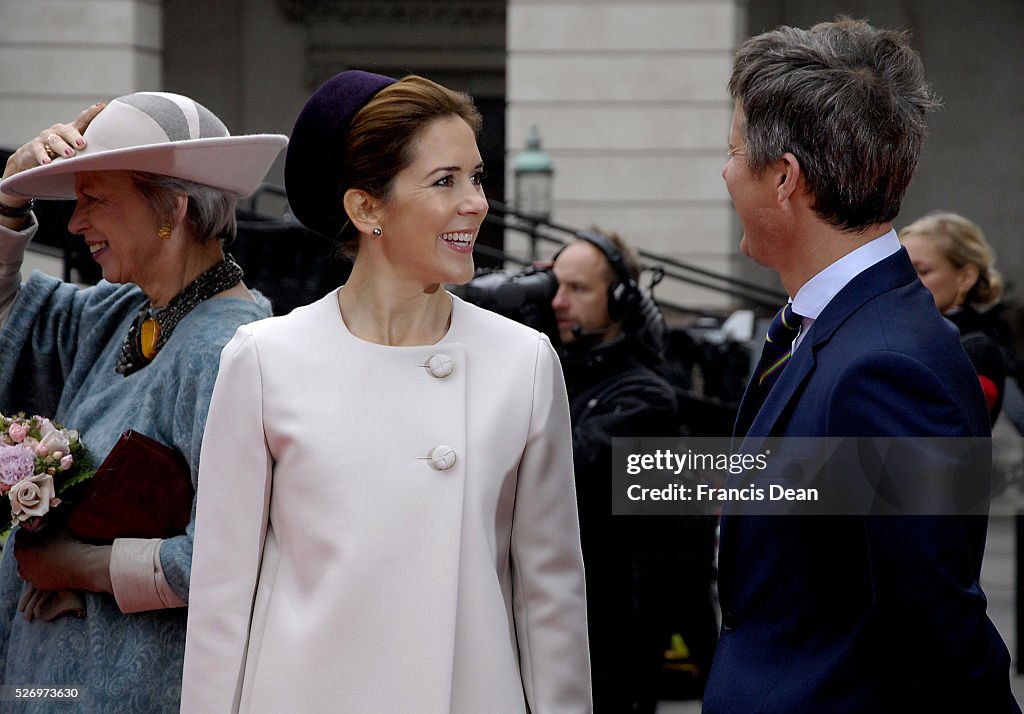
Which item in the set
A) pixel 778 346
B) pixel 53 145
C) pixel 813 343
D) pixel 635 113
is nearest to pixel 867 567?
pixel 813 343

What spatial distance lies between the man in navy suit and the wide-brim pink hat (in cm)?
107

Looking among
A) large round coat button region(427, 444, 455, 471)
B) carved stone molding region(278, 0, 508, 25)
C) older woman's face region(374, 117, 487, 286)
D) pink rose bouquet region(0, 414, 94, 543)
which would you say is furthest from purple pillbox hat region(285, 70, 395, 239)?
carved stone molding region(278, 0, 508, 25)

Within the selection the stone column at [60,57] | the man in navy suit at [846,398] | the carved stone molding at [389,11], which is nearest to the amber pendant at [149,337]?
the man in navy suit at [846,398]

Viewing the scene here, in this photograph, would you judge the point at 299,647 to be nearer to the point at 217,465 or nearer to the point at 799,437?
the point at 217,465

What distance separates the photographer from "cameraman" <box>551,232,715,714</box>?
3830 millimetres

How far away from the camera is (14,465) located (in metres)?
2.46

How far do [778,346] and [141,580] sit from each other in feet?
4.18

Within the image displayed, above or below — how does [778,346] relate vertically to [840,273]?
below

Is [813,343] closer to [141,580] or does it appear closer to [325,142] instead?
[325,142]

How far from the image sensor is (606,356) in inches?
160

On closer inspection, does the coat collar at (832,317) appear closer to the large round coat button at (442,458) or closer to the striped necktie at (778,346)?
the striped necktie at (778,346)

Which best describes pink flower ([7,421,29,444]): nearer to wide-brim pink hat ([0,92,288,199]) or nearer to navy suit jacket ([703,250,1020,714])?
wide-brim pink hat ([0,92,288,199])

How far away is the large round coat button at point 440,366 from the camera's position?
7.27 feet

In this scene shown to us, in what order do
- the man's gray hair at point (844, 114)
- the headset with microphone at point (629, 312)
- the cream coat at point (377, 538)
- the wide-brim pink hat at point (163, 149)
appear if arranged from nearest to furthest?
the man's gray hair at point (844, 114), the cream coat at point (377, 538), the wide-brim pink hat at point (163, 149), the headset with microphone at point (629, 312)
